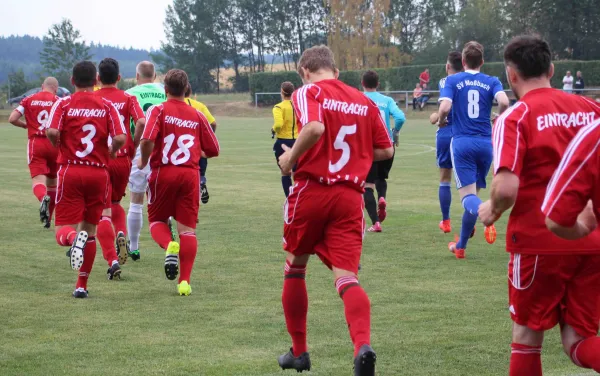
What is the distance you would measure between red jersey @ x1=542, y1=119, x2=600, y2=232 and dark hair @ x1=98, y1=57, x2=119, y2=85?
5900 millimetres

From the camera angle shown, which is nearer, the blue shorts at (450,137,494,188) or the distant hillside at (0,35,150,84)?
the blue shorts at (450,137,494,188)

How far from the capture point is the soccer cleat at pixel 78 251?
7988 mm

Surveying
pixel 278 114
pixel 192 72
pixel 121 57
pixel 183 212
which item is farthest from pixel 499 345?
pixel 121 57

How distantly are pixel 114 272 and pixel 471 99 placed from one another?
13.6 ft

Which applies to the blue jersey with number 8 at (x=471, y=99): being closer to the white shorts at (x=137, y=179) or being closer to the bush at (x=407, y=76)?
the white shorts at (x=137, y=179)

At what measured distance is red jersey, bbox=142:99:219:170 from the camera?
27.0ft

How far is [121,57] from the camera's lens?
137 m

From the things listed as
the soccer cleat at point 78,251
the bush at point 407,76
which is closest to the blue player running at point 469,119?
the soccer cleat at point 78,251

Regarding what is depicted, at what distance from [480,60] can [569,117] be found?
5.48 metres

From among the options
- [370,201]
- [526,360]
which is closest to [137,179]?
[370,201]

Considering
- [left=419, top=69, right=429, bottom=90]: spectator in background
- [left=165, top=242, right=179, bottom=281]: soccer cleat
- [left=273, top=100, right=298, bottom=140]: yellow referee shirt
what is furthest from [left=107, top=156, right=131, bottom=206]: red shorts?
[left=419, top=69, right=429, bottom=90]: spectator in background

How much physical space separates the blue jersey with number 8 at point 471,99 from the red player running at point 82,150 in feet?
12.0

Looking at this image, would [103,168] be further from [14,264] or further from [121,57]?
[121,57]

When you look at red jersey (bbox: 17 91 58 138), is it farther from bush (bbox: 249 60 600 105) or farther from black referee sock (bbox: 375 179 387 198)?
bush (bbox: 249 60 600 105)
